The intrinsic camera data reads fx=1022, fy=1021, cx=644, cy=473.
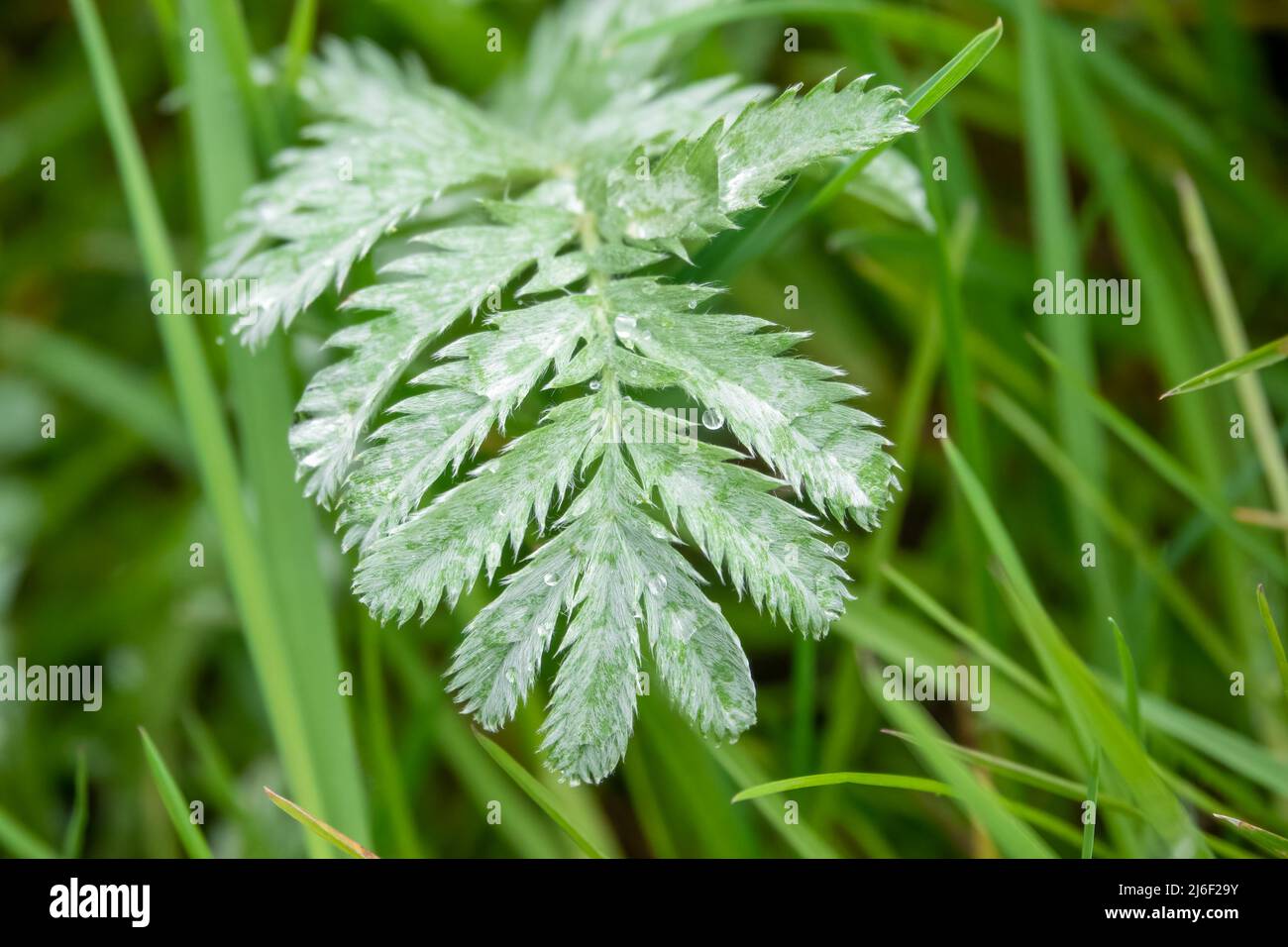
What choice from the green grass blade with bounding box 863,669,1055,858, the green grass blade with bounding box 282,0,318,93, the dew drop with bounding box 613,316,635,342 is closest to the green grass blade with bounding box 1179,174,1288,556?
the green grass blade with bounding box 863,669,1055,858

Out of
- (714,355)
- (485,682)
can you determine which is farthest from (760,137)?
(485,682)

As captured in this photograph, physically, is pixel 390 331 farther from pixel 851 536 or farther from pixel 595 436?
pixel 851 536

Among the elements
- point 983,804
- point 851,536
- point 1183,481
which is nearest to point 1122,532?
point 1183,481

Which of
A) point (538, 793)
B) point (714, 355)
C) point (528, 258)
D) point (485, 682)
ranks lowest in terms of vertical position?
point (538, 793)

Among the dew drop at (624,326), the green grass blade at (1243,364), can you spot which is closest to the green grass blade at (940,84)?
the dew drop at (624,326)

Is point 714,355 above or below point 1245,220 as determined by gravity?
below

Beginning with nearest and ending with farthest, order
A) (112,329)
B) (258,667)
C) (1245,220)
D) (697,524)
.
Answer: (697,524) → (258,667) → (1245,220) → (112,329)

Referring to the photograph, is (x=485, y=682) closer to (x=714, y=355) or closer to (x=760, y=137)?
(x=714, y=355)
